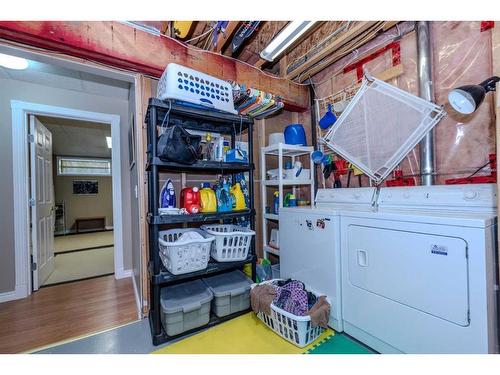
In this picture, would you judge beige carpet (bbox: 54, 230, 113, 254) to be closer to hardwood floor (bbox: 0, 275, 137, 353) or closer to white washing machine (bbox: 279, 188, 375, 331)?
hardwood floor (bbox: 0, 275, 137, 353)

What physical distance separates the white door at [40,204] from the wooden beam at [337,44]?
10.3 ft

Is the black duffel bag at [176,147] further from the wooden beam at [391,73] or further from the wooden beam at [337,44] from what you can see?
the wooden beam at [391,73]

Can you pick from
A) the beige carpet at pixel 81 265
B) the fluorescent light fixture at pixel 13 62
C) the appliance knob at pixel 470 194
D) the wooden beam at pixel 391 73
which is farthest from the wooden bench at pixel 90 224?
the appliance knob at pixel 470 194

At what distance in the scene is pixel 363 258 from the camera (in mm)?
1521

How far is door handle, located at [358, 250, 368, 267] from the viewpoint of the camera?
1.50 m

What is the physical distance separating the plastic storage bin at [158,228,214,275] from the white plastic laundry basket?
0.63 m

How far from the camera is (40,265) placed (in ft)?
9.09

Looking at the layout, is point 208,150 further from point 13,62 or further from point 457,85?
point 13,62

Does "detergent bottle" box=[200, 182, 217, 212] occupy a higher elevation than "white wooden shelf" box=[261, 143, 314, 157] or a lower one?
lower

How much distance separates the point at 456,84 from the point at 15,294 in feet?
14.5

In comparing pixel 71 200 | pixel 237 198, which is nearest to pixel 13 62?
pixel 237 198

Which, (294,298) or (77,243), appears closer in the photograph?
(294,298)

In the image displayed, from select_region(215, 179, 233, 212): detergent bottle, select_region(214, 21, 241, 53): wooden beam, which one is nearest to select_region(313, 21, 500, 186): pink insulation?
select_region(214, 21, 241, 53): wooden beam

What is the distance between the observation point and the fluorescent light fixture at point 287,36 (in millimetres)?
1572
